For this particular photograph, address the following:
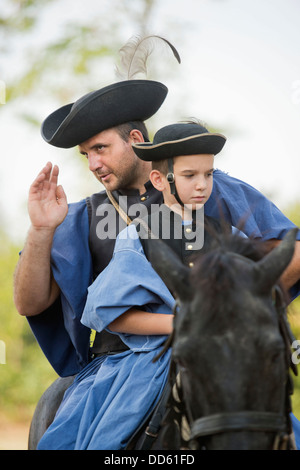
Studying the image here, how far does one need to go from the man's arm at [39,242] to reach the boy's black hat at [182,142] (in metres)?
0.71

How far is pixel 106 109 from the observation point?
3.84 metres

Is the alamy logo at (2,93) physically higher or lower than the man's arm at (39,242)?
higher

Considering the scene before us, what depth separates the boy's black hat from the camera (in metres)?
3.07

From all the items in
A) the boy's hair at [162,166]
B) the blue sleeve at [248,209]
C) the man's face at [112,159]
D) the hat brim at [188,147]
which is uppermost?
the man's face at [112,159]

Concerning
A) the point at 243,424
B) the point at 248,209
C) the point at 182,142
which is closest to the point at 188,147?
the point at 182,142

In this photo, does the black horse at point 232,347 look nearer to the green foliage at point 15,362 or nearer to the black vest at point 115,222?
the black vest at point 115,222

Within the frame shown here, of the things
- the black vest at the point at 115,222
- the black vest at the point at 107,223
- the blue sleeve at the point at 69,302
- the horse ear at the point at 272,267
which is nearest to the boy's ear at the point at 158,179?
the black vest at the point at 115,222

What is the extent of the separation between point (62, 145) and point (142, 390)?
1952 mm

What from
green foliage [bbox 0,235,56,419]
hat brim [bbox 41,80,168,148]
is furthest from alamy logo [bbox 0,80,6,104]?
hat brim [bbox 41,80,168,148]

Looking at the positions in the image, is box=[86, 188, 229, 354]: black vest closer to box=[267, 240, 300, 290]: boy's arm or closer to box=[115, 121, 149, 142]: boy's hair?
box=[115, 121, 149, 142]: boy's hair

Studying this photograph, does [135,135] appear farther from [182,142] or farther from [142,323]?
[142,323]

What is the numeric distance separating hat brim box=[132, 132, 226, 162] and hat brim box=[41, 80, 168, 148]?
73cm

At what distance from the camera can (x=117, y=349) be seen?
11.7 ft

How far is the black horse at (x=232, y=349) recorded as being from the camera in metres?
1.88
